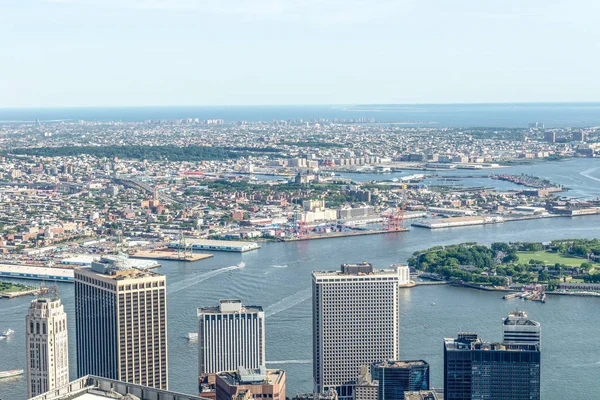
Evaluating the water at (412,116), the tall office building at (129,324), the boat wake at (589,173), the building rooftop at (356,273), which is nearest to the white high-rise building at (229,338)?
the tall office building at (129,324)

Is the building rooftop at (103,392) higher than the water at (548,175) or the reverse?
higher

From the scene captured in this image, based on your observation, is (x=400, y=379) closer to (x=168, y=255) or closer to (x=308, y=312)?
(x=308, y=312)

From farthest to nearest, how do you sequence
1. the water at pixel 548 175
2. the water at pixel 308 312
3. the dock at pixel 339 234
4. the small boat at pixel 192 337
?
the water at pixel 548 175, the dock at pixel 339 234, the small boat at pixel 192 337, the water at pixel 308 312

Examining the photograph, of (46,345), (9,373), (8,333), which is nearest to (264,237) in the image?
(8,333)

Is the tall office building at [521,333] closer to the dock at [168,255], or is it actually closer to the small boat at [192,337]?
the small boat at [192,337]

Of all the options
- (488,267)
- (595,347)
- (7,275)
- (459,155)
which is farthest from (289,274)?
(459,155)

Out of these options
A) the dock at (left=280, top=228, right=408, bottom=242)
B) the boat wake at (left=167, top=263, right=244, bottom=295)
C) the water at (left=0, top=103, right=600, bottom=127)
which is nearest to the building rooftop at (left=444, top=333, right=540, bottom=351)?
the boat wake at (left=167, top=263, right=244, bottom=295)
